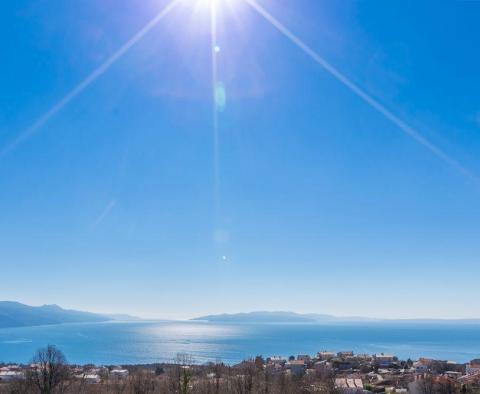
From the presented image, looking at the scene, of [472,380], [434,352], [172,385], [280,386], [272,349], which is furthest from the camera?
[272,349]

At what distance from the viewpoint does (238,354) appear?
110 m

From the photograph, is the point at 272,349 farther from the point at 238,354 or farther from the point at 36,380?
the point at 36,380

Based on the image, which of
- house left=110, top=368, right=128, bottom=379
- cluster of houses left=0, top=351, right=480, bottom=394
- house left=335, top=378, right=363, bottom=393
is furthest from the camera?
house left=110, top=368, right=128, bottom=379

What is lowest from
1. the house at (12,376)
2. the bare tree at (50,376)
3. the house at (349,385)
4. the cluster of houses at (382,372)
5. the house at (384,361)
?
the house at (384,361)

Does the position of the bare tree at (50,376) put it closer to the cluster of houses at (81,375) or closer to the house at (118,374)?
the cluster of houses at (81,375)

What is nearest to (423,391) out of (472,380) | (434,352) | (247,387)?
(472,380)

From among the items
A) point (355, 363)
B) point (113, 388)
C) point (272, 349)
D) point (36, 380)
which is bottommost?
point (272, 349)

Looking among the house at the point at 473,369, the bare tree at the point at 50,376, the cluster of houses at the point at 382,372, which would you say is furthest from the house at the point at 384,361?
the bare tree at the point at 50,376

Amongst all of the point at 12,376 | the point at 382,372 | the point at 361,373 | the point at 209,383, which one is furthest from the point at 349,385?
the point at 12,376

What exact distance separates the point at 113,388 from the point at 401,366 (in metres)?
46.4

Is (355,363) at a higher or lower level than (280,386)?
lower

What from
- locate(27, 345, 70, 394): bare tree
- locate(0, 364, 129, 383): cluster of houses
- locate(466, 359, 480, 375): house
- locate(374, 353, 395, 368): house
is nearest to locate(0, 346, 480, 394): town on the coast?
locate(27, 345, 70, 394): bare tree

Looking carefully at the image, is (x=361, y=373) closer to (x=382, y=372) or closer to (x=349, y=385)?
(x=382, y=372)

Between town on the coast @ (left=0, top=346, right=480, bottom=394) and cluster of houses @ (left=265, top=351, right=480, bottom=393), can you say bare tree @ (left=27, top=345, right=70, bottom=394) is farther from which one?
cluster of houses @ (left=265, top=351, right=480, bottom=393)
